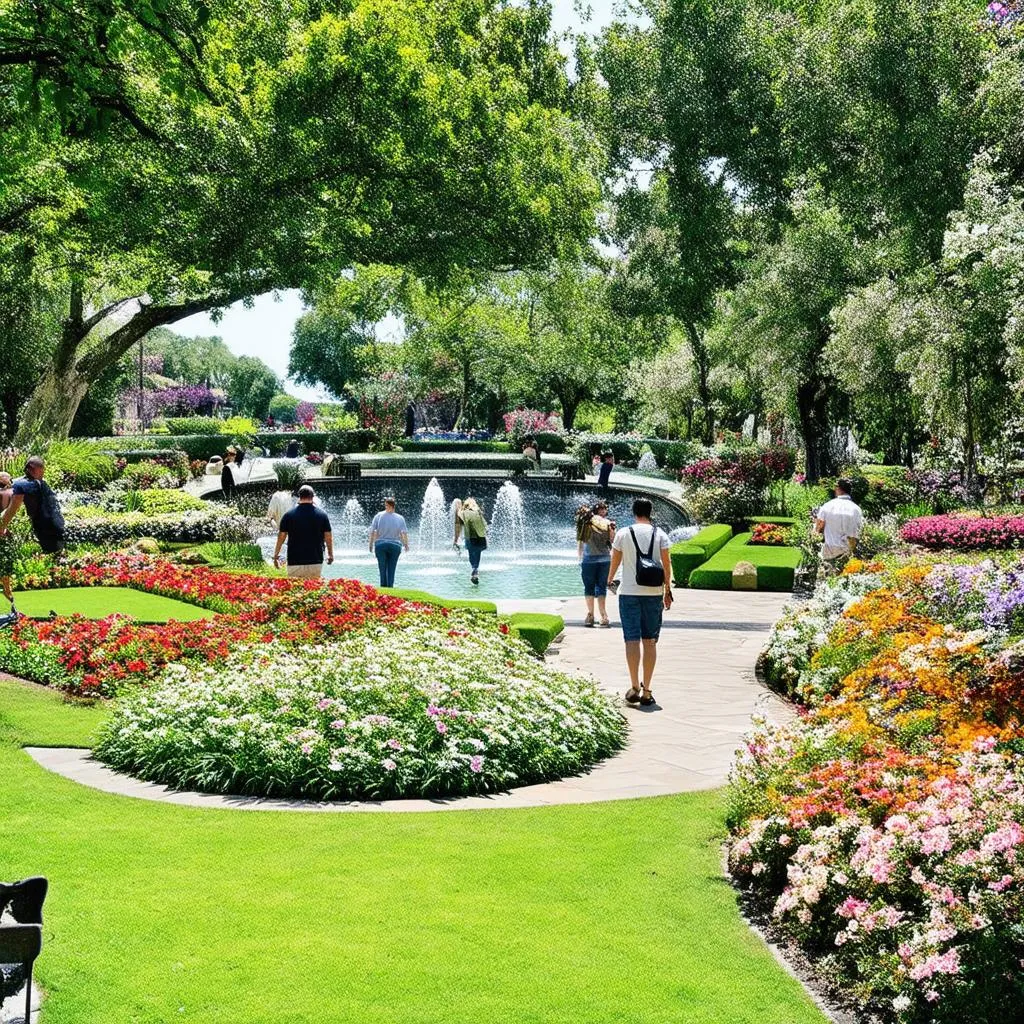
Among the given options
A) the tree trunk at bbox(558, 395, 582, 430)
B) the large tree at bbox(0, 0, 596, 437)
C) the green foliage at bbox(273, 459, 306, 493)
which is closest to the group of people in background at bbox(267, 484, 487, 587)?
the large tree at bbox(0, 0, 596, 437)

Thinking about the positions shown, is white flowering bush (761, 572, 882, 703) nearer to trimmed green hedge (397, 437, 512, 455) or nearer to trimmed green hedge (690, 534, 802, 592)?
trimmed green hedge (690, 534, 802, 592)

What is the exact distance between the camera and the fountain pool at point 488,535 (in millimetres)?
22656

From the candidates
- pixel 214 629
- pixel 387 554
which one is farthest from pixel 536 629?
pixel 387 554

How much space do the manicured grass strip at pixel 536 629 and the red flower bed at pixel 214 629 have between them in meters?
1.00

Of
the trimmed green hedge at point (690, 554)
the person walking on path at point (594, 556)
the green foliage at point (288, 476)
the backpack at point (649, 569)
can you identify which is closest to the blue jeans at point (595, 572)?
the person walking on path at point (594, 556)

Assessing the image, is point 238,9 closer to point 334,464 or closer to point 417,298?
point 417,298

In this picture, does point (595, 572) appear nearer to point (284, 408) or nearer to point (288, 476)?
point (288, 476)

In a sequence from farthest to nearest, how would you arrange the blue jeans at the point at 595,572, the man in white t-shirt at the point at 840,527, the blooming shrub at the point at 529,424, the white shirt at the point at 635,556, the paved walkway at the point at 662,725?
the blooming shrub at the point at 529,424, the blue jeans at the point at 595,572, the man in white t-shirt at the point at 840,527, the white shirt at the point at 635,556, the paved walkway at the point at 662,725

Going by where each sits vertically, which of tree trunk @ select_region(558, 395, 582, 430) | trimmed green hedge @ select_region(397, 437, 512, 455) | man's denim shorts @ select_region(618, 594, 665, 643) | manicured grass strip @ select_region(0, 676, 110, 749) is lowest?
manicured grass strip @ select_region(0, 676, 110, 749)

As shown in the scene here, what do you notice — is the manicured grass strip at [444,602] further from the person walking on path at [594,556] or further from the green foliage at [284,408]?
the green foliage at [284,408]

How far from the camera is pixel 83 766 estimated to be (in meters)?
8.12

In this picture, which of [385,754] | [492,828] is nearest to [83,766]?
[385,754]

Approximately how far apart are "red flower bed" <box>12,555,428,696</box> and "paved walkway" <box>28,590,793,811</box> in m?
1.98

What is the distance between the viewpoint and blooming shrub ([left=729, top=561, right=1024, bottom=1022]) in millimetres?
4379
